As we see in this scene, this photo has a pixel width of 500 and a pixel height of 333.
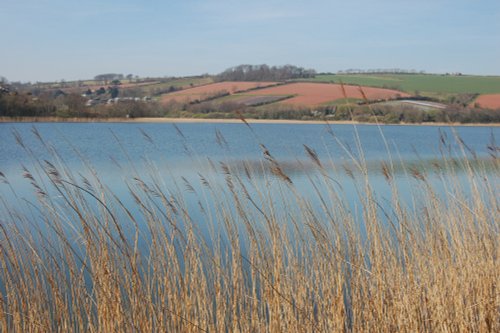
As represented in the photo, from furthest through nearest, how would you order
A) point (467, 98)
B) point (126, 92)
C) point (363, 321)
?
point (126, 92) → point (467, 98) → point (363, 321)

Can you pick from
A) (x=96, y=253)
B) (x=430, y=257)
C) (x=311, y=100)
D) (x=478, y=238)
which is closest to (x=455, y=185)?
(x=478, y=238)

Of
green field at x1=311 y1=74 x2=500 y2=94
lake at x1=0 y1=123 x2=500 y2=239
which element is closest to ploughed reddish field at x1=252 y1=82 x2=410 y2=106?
green field at x1=311 y1=74 x2=500 y2=94

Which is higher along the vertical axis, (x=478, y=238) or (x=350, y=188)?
(x=478, y=238)

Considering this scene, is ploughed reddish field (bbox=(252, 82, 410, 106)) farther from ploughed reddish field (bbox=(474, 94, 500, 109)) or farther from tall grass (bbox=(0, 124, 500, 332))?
tall grass (bbox=(0, 124, 500, 332))

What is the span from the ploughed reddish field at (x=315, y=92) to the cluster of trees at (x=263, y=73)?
4.19m

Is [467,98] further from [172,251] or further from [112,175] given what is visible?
[172,251]

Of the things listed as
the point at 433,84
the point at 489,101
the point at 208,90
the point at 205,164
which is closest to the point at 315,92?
the point at 208,90

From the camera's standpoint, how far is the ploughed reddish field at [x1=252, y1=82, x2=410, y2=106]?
129ft

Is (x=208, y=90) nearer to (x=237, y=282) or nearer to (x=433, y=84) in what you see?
(x=433, y=84)

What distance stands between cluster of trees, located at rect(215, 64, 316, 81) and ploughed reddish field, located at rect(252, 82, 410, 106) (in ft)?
13.8

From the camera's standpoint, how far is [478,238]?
13.6 ft

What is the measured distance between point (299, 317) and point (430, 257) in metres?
1.09

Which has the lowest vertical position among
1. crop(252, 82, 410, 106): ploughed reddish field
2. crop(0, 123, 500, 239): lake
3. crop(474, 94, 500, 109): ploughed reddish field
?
crop(0, 123, 500, 239): lake

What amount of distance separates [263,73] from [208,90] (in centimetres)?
800
